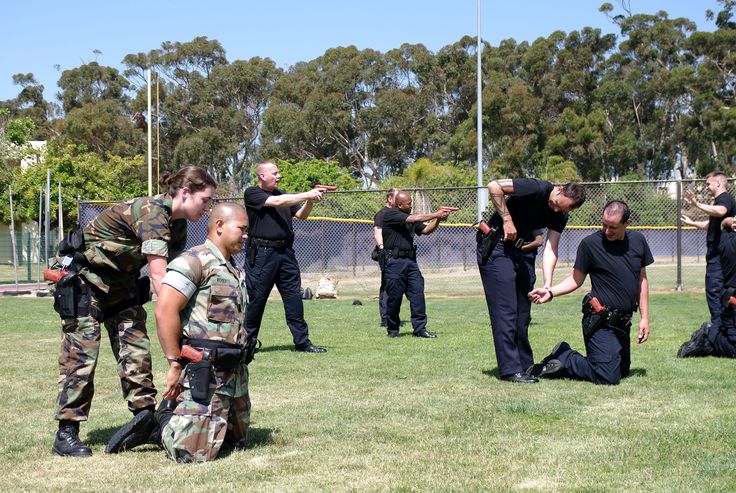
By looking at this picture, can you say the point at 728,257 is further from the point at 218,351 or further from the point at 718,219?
the point at 218,351

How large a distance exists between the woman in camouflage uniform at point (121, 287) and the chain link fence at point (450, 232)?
1359 cm

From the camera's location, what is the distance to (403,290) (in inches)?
453

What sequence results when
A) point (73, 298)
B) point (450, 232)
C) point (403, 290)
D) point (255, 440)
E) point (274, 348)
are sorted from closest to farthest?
point (73, 298) < point (255, 440) < point (274, 348) < point (403, 290) < point (450, 232)

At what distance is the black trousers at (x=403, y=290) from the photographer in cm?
1125

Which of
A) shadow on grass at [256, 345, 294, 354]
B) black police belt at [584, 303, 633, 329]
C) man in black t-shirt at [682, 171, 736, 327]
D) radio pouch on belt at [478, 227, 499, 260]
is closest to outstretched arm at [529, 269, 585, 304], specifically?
black police belt at [584, 303, 633, 329]

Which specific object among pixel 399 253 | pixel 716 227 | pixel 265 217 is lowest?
pixel 399 253

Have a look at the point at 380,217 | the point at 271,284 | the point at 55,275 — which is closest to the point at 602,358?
the point at 271,284


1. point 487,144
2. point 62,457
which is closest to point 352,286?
point 62,457

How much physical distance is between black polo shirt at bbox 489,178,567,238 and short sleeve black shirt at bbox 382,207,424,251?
12.8ft

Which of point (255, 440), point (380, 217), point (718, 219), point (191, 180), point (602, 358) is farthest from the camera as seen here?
point (380, 217)

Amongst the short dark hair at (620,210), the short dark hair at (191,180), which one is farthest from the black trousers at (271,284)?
the short dark hair at (191,180)

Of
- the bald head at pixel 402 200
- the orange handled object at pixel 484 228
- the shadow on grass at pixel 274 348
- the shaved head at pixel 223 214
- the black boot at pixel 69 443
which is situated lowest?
the shadow on grass at pixel 274 348

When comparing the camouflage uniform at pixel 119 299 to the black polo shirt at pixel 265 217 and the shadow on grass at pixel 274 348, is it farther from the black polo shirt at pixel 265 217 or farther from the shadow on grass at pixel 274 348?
the shadow on grass at pixel 274 348

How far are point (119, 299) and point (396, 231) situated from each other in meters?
6.40
